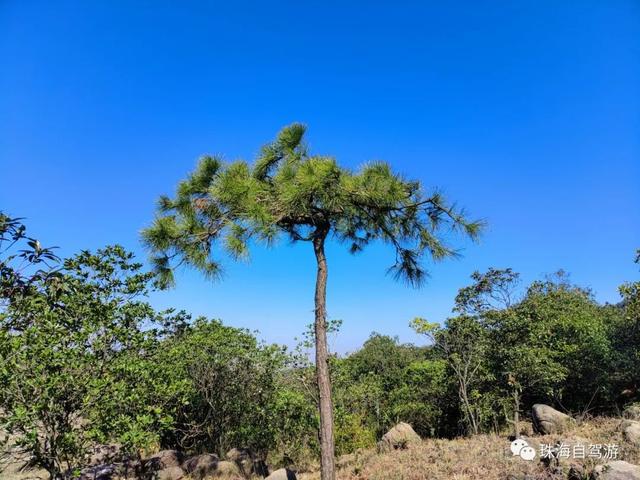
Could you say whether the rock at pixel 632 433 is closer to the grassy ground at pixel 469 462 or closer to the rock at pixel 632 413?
the grassy ground at pixel 469 462

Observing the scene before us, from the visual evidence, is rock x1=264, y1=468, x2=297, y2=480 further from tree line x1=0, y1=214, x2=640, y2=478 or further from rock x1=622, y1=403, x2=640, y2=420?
rock x1=622, y1=403, x2=640, y2=420

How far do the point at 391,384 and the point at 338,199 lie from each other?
1071 cm

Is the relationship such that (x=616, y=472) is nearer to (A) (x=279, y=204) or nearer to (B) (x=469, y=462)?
(B) (x=469, y=462)

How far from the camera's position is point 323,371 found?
173 inches

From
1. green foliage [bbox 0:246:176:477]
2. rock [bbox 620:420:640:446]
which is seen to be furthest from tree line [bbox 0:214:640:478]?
rock [bbox 620:420:640:446]

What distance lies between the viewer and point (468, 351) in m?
9.09

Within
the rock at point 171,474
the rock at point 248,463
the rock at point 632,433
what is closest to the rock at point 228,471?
the rock at point 248,463

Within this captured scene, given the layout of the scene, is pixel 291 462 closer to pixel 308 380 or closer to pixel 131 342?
pixel 308 380

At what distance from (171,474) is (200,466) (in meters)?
0.43

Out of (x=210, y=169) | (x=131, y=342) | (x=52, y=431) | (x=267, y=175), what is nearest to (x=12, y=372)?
(x=52, y=431)

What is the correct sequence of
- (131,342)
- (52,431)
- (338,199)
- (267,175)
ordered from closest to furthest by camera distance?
(52,431), (131,342), (338,199), (267,175)

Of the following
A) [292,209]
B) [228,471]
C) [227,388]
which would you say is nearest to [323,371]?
[292,209]

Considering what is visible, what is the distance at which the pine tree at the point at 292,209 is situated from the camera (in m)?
4.08

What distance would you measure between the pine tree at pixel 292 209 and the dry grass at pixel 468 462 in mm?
1525
